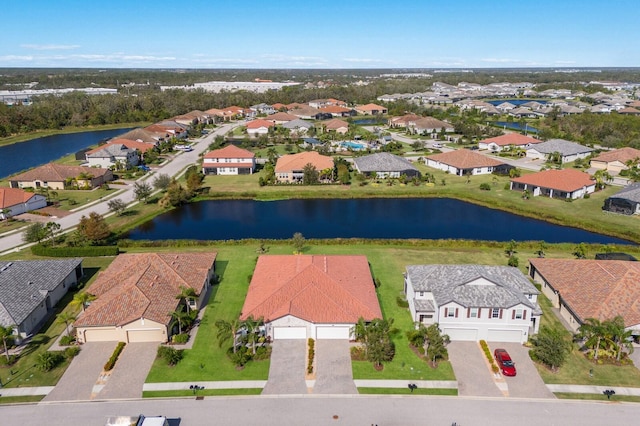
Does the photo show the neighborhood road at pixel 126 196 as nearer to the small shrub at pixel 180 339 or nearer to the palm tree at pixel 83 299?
the palm tree at pixel 83 299

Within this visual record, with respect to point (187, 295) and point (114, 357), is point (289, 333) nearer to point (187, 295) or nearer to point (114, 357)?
point (187, 295)

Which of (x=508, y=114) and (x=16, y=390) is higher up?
(x=508, y=114)

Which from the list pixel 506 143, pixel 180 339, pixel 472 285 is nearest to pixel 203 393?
pixel 180 339

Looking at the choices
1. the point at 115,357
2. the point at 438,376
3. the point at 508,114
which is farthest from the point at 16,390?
the point at 508,114

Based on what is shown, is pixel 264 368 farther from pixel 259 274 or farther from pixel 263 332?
pixel 259 274

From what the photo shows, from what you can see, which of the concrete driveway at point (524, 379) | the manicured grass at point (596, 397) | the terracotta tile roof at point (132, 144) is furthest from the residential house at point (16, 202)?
the manicured grass at point (596, 397)
